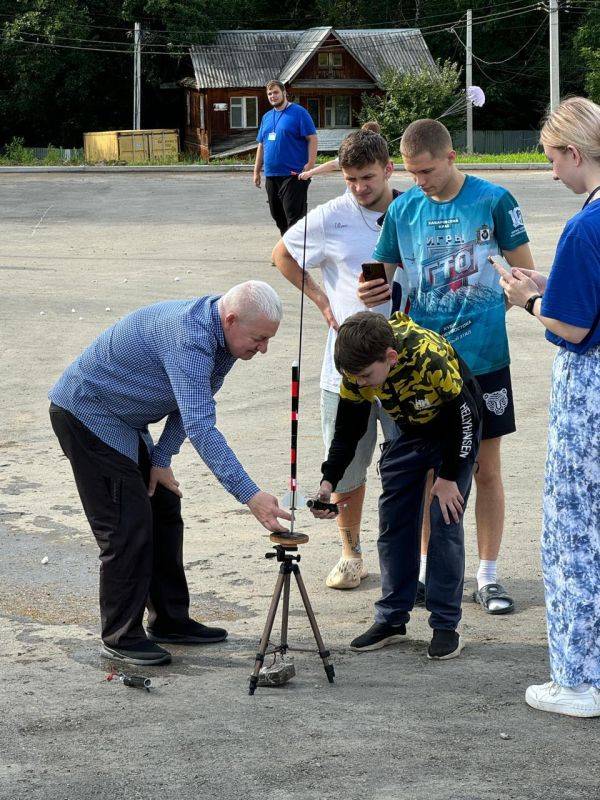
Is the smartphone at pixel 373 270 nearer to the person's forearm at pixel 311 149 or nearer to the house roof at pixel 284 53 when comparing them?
the person's forearm at pixel 311 149

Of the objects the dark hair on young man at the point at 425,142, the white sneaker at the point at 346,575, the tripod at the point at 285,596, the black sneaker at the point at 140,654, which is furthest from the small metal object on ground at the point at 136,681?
the dark hair on young man at the point at 425,142

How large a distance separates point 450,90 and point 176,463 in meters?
44.2

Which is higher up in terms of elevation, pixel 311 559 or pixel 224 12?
pixel 224 12

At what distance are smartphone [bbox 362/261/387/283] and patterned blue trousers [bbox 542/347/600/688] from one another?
1276 mm

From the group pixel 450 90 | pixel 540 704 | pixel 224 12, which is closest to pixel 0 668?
pixel 540 704

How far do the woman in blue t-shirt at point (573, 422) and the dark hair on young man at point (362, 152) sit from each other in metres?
1.24

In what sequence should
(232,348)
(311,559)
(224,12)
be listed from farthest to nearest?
(224,12), (311,559), (232,348)

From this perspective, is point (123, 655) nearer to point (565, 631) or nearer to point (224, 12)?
point (565, 631)

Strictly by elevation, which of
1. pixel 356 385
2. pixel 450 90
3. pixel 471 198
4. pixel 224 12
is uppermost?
pixel 224 12

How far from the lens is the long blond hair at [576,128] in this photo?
3.80 metres

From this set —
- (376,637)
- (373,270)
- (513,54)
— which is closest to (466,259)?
(373,270)

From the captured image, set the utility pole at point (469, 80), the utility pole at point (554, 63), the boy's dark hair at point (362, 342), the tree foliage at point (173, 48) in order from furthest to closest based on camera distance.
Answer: the tree foliage at point (173, 48)
the utility pole at point (469, 80)
the utility pole at point (554, 63)
the boy's dark hair at point (362, 342)

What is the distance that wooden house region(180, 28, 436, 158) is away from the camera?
175 ft

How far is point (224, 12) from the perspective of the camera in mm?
57125
